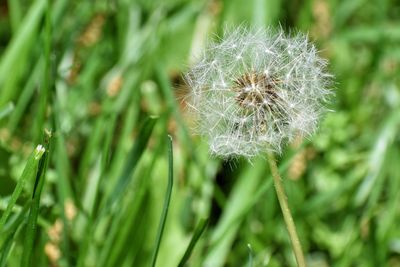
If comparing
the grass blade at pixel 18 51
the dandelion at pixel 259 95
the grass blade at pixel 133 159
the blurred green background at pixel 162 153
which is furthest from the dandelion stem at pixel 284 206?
the grass blade at pixel 18 51

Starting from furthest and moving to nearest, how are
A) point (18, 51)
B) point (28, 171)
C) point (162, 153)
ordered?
point (18, 51), point (162, 153), point (28, 171)

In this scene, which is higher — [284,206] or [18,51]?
[18,51]

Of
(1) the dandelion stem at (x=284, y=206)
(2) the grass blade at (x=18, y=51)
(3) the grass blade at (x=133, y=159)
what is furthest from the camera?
(2) the grass blade at (x=18, y=51)

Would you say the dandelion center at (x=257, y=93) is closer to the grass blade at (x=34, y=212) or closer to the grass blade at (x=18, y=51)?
the grass blade at (x=34, y=212)

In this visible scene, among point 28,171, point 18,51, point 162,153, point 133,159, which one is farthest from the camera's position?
point 18,51

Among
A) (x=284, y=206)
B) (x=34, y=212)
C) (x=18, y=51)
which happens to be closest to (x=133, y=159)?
(x=34, y=212)

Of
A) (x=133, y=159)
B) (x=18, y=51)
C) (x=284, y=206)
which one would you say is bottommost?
(x=284, y=206)

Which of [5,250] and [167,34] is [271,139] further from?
[167,34]

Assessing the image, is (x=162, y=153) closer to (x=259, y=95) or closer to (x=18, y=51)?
(x=18, y=51)
